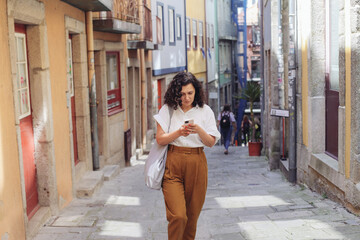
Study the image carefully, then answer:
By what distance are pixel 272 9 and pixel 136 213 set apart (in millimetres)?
6631

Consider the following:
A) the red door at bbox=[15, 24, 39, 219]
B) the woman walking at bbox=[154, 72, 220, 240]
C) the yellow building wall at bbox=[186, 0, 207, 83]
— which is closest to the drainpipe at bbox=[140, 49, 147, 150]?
the yellow building wall at bbox=[186, 0, 207, 83]

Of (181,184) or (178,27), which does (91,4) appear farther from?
(178,27)

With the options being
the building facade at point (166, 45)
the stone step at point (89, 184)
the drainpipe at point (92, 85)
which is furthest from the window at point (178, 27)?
the stone step at point (89, 184)

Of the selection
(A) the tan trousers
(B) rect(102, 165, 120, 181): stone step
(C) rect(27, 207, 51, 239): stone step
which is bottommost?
(B) rect(102, 165, 120, 181): stone step

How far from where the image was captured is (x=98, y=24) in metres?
10.8

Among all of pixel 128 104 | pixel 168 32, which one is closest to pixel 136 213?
pixel 128 104

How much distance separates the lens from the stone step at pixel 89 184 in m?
8.12

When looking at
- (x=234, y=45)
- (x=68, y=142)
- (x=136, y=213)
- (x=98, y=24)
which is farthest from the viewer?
(x=234, y=45)

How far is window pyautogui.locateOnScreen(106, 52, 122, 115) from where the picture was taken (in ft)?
40.7

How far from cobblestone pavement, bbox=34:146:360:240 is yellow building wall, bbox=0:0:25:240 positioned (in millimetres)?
691

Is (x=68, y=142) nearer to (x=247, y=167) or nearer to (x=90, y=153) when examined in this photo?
(x=90, y=153)

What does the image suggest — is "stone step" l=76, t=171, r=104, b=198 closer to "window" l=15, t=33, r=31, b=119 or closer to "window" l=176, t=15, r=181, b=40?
"window" l=15, t=33, r=31, b=119

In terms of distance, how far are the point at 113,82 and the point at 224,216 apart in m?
6.91

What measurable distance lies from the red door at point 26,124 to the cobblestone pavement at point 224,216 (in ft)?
1.27
